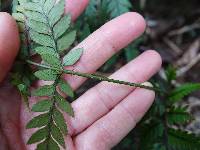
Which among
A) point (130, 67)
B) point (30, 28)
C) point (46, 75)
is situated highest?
point (30, 28)

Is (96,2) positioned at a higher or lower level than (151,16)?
higher

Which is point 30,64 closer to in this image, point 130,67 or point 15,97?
point 15,97

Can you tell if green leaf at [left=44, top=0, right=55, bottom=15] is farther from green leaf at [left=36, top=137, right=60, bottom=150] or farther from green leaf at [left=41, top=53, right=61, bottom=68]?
green leaf at [left=36, top=137, right=60, bottom=150]

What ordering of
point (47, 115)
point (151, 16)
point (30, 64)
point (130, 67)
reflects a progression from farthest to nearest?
point (151, 16) < point (130, 67) < point (30, 64) < point (47, 115)

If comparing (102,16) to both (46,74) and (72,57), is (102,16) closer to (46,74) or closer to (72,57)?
(72,57)

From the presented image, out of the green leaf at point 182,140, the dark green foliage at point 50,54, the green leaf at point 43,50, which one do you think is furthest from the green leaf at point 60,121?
the green leaf at point 182,140

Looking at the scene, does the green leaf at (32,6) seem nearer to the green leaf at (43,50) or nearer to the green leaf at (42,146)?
the green leaf at (43,50)

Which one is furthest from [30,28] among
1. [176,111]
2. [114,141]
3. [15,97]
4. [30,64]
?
[176,111]
